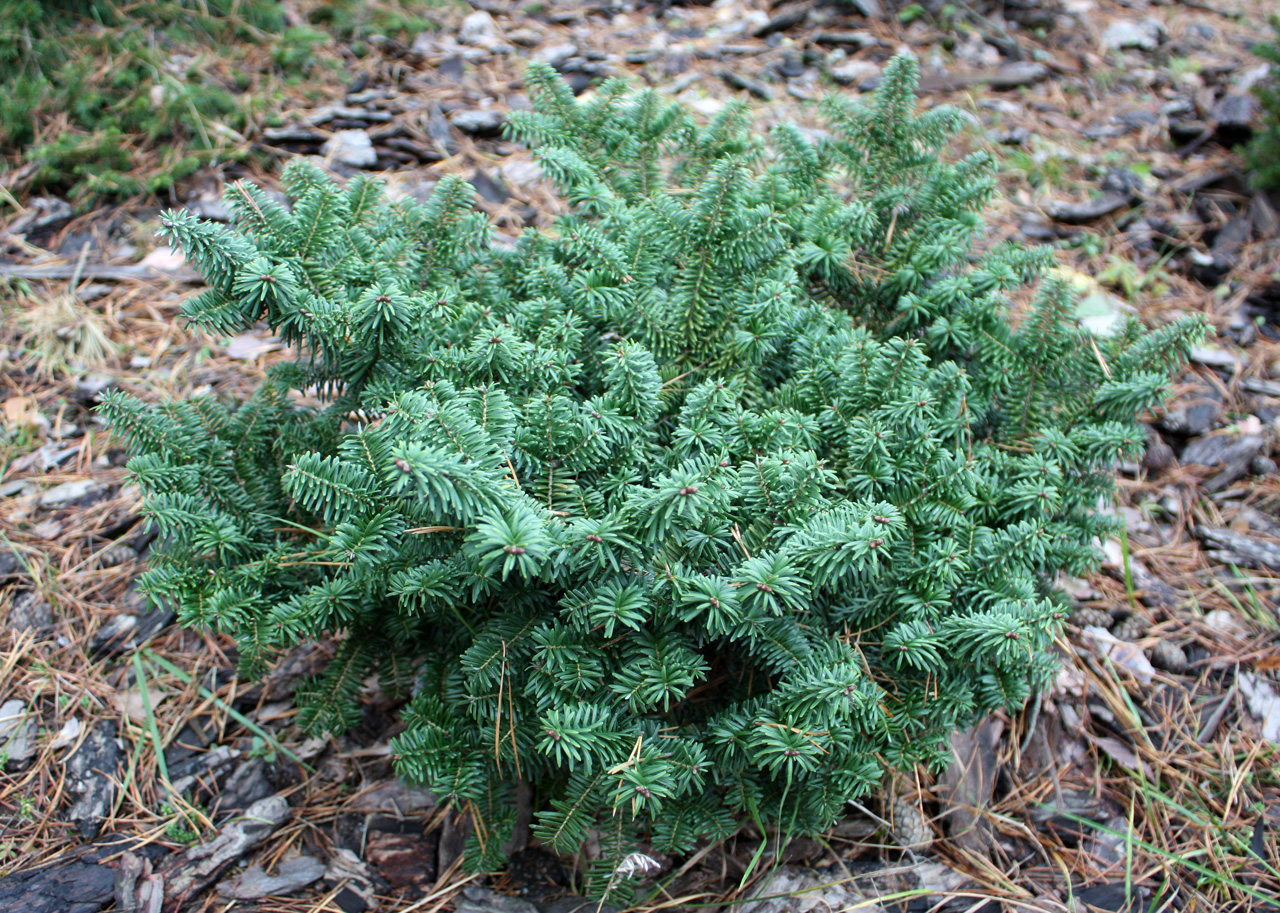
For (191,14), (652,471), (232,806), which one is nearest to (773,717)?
(652,471)

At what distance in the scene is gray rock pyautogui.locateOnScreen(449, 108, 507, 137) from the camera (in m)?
3.98

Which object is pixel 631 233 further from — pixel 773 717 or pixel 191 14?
pixel 191 14

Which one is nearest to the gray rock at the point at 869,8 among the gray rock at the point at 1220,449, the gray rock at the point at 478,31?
the gray rock at the point at 478,31

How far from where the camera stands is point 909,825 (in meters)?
2.02

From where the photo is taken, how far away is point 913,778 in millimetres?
2096

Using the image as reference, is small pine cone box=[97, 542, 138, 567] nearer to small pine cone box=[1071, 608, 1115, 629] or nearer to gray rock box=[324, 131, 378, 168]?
gray rock box=[324, 131, 378, 168]

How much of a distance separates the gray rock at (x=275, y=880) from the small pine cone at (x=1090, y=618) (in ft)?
7.27

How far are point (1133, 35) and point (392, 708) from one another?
5.64 metres

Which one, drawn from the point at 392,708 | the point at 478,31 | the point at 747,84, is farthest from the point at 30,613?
the point at 747,84

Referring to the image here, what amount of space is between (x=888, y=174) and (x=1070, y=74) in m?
3.42

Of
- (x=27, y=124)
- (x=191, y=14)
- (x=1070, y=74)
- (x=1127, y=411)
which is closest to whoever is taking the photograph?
(x=1127, y=411)

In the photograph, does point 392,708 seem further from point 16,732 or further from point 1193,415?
point 1193,415

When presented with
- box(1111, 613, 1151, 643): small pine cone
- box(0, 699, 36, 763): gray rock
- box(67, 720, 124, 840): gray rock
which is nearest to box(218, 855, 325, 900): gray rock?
box(67, 720, 124, 840): gray rock

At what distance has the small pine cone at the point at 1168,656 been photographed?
2.49 metres
